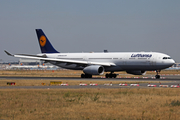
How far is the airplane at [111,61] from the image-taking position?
50344mm

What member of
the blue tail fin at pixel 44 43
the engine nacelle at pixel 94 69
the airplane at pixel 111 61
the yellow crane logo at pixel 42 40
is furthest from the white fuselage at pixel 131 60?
the yellow crane logo at pixel 42 40

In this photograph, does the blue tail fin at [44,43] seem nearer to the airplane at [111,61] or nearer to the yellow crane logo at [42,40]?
the yellow crane logo at [42,40]

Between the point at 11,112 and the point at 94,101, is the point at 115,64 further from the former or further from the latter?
the point at 11,112

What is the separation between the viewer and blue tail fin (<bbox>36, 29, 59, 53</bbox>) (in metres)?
64.6

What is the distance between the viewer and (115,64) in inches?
2138

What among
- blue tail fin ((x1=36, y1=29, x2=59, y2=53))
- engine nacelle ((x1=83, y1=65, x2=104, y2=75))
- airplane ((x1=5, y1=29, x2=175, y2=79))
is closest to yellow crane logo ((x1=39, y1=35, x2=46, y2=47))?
blue tail fin ((x1=36, y1=29, x2=59, y2=53))

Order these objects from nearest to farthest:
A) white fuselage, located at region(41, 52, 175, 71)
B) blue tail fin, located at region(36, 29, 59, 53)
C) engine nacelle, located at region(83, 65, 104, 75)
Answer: white fuselage, located at region(41, 52, 175, 71), engine nacelle, located at region(83, 65, 104, 75), blue tail fin, located at region(36, 29, 59, 53)

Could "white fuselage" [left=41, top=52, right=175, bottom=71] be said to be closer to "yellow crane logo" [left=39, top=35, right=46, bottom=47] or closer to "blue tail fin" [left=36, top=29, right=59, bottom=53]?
"blue tail fin" [left=36, top=29, right=59, bottom=53]

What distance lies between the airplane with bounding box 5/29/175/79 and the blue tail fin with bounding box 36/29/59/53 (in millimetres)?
1198

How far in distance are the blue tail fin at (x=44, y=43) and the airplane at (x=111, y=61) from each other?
120cm

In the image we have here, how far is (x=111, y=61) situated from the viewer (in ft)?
180

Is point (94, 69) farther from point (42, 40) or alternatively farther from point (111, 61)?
point (42, 40)

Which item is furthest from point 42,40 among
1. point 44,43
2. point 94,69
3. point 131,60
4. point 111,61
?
point 131,60

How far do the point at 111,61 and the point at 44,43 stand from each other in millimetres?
16919
